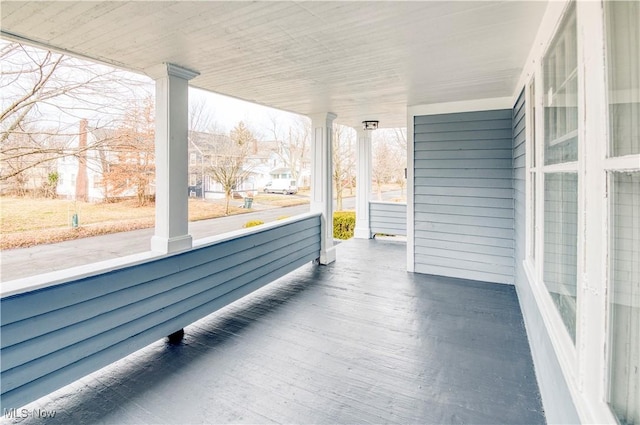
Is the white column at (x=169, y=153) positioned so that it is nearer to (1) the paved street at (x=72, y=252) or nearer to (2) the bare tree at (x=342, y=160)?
(1) the paved street at (x=72, y=252)

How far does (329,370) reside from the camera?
253cm

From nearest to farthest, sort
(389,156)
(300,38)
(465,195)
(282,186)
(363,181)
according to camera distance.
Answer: (300,38) → (465,195) → (363,181) → (282,186) → (389,156)

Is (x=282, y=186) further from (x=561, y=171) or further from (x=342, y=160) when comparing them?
(x=561, y=171)

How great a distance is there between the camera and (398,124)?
6.72m

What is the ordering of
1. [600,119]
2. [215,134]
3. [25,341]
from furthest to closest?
1. [215,134]
2. [25,341]
3. [600,119]

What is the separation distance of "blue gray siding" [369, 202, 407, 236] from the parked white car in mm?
2416

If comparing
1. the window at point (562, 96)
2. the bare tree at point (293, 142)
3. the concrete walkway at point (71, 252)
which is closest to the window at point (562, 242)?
the window at point (562, 96)

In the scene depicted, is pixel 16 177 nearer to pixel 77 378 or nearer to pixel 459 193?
pixel 77 378

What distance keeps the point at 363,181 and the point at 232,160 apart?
3.13 m

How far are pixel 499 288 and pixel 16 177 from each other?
6278 mm

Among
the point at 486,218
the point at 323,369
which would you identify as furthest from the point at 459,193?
the point at 323,369

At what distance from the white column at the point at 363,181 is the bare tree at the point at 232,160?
2.68m

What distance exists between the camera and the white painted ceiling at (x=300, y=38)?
192 cm

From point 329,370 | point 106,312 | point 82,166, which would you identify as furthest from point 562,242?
point 82,166
